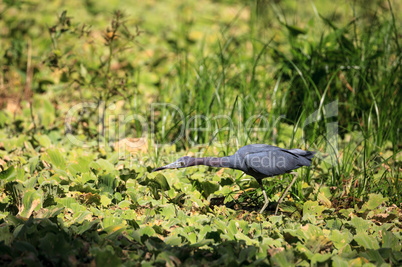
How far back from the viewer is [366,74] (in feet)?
14.9

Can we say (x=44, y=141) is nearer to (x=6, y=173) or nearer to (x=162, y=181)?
(x=6, y=173)

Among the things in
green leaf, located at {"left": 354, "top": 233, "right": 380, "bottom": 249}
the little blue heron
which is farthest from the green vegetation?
the little blue heron

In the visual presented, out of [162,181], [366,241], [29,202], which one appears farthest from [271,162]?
[29,202]

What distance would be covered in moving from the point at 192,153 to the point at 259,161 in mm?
1387

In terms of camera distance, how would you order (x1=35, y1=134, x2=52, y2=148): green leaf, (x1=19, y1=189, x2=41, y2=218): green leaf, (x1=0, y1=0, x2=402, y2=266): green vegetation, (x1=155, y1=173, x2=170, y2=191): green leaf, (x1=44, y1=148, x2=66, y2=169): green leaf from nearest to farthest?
(x1=0, y1=0, x2=402, y2=266): green vegetation < (x1=19, y1=189, x2=41, y2=218): green leaf < (x1=155, y1=173, x2=170, y2=191): green leaf < (x1=44, y1=148, x2=66, y2=169): green leaf < (x1=35, y1=134, x2=52, y2=148): green leaf

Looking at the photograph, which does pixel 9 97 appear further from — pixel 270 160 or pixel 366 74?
pixel 366 74

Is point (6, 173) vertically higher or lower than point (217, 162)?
lower

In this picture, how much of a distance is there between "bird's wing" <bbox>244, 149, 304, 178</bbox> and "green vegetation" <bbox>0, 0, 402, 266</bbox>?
0.30m

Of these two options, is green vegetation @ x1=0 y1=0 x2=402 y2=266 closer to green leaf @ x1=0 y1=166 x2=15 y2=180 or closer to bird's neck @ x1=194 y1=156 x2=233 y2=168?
green leaf @ x1=0 y1=166 x2=15 y2=180

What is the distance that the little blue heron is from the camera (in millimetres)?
2975

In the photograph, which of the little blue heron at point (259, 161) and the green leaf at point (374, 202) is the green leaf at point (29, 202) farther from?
the green leaf at point (374, 202)

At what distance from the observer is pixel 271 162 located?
2986 mm

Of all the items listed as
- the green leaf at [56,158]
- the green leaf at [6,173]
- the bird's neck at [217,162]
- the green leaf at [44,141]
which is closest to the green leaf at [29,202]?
the green leaf at [6,173]

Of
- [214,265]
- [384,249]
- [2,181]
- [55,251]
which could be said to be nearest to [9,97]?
[2,181]
